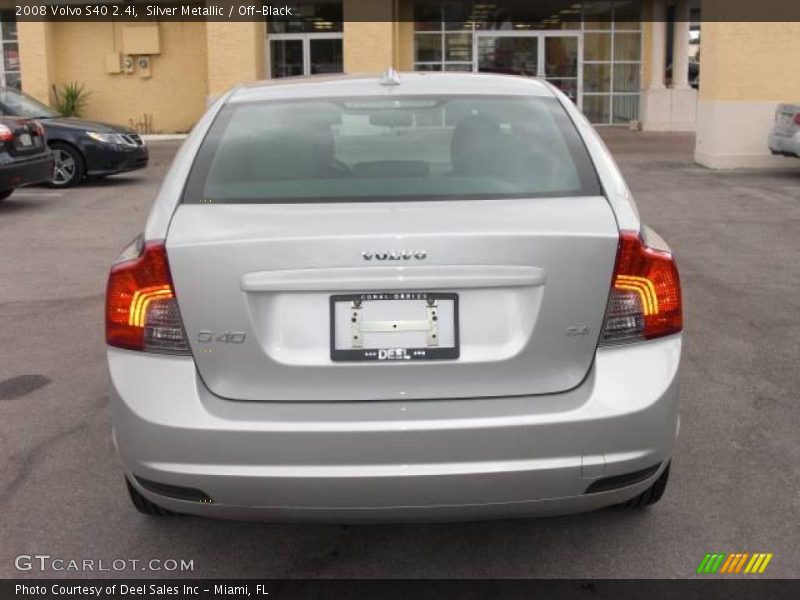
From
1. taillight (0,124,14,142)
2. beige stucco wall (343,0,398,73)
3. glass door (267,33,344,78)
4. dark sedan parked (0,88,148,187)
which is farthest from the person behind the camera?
glass door (267,33,344,78)

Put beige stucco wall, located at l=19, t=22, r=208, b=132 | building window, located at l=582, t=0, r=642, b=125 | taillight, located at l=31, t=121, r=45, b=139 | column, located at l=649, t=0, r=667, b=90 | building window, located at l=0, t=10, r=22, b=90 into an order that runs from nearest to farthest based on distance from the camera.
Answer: taillight, located at l=31, t=121, r=45, b=139
beige stucco wall, located at l=19, t=22, r=208, b=132
column, located at l=649, t=0, r=667, b=90
building window, located at l=0, t=10, r=22, b=90
building window, located at l=582, t=0, r=642, b=125

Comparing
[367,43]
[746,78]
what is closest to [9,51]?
[367,43]

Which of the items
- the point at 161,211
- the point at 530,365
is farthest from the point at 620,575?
the point at 161,211

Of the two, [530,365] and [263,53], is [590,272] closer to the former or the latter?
[530,365]

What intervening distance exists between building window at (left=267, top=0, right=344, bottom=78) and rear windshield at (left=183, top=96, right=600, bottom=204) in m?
21.7

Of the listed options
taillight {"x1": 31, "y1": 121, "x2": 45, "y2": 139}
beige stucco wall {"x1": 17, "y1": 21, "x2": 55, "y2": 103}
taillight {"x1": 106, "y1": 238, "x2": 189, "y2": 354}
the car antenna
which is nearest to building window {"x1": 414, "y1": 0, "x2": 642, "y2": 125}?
beige stucco wall {"x1": 17, "y1": 21, "x2": 55, "y2": 103}

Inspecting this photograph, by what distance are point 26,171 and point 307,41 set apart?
46.2ft

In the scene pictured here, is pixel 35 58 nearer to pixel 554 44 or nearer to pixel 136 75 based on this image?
pixel 136 75

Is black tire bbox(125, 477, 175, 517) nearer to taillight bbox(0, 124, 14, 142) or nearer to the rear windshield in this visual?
the rear windshield

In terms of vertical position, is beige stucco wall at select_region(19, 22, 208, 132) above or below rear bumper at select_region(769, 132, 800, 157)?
above

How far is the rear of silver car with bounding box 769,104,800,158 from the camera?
47.6 feet

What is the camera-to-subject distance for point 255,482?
2.92m

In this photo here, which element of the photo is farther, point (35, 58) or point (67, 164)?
point (35, 58)

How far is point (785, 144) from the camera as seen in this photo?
48.5ft
